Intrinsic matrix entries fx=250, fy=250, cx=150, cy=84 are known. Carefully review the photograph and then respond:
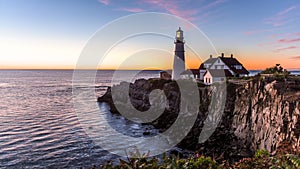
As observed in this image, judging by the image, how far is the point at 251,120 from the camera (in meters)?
25.5

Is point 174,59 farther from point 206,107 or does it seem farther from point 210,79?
point 206,107

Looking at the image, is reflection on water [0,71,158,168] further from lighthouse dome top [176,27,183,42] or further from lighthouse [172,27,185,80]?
lighthouse dome top [176,27,183,42]

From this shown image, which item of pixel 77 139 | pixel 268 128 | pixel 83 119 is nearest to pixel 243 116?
pixel 268 128

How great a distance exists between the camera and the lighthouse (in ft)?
169

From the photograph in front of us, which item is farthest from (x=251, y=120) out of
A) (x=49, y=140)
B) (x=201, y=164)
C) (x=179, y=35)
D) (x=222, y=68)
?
(x=179, y=35)

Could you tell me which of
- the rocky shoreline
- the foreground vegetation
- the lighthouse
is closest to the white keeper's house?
the lighthouse

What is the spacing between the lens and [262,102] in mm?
24469

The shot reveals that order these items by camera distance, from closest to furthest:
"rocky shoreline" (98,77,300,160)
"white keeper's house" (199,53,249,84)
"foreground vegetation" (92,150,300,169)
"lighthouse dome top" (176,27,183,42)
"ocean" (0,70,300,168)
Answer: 1. "foreground vegetation" (92,150,300,169)
2. "rocky shoreline" (98,77,300,160)
3. "ocean" (0,70,300,168)
4. "white keeper's house" (199,53,249,84)
5. "lighthouse dome top" (176,27,183,42)

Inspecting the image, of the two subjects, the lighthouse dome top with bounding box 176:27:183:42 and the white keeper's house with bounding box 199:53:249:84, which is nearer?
the white keeper's house with bounding box 199:53:249:84

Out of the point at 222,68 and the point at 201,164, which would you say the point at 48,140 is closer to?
the point at 201,164

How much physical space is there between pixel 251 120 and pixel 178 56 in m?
28.3

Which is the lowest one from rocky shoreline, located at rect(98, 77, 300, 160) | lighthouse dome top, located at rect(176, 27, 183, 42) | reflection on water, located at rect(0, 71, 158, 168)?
reflection on water, located at rect(0, 71, 158, 168)

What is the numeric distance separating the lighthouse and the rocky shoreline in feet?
50.0

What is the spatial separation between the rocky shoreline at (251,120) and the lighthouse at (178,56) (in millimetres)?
15252
